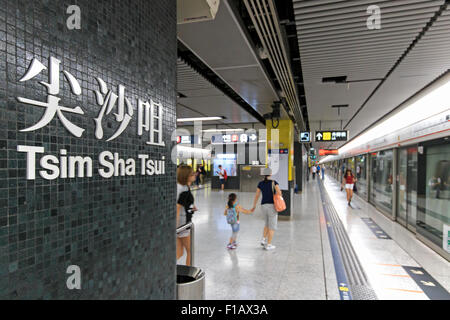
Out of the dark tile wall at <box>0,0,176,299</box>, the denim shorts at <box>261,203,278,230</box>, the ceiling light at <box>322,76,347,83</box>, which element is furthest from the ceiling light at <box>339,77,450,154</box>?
the dark tile wall at <box>0,0,176,299</box>

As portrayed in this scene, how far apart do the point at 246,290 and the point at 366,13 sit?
314 cm

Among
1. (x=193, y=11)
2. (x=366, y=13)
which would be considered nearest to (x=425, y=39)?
(x=366, y=13)

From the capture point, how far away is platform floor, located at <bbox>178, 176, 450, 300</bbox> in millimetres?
3182

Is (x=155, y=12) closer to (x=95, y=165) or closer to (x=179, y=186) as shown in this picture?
(x=95, y=165)

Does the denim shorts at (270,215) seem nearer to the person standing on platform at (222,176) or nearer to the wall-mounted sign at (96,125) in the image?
the wall-mounted sign at (96,125)

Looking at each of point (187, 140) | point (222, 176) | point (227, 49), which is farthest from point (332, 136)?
point (227, 49)

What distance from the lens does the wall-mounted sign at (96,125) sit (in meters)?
0.84

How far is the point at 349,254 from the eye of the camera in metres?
4.56

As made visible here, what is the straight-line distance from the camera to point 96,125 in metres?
1.07

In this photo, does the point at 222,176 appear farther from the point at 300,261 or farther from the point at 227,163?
the point at 300,261

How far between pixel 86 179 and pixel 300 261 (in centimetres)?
375

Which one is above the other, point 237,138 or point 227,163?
point 237,138

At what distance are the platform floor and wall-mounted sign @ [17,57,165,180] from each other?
7.50 feet

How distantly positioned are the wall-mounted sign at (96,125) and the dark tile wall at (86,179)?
0.04ft
